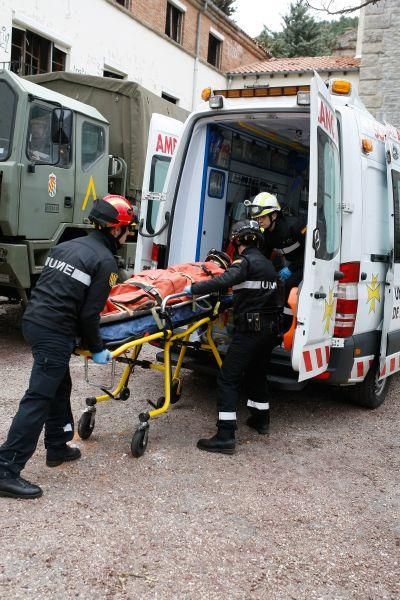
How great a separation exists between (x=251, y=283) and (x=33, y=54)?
11367 millimetres

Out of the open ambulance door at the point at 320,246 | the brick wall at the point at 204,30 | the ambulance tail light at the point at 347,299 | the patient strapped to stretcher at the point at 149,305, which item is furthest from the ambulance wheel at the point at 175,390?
the brick wall at the point at 204,30

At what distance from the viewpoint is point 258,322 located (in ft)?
14.2

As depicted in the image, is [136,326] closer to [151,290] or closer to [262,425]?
[151,290]

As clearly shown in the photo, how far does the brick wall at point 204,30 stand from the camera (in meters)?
17.4

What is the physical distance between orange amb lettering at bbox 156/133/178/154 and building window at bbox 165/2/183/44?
14.8 m

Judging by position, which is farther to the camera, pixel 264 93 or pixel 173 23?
pixel 173 23

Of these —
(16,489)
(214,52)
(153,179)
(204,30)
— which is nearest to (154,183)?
(153,179)

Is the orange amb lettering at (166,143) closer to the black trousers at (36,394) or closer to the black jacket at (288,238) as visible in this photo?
the black jacket at (288,238)

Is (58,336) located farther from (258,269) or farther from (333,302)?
(333,302)

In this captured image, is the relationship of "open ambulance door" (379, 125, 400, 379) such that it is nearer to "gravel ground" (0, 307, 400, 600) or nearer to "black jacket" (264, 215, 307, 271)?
"gravel ground" (0, 307, 400, 600)

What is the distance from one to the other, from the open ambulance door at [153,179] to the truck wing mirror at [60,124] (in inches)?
51.8

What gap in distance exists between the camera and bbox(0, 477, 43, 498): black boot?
3.34 m

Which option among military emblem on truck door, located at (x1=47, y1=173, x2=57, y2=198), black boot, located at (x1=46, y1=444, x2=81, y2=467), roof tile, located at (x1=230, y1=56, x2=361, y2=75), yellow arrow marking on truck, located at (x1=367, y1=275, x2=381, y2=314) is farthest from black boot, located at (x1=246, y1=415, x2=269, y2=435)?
roof tile, located at (x1=230, y1=56, x2=361, y2=75)

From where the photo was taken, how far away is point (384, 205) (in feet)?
16.4
